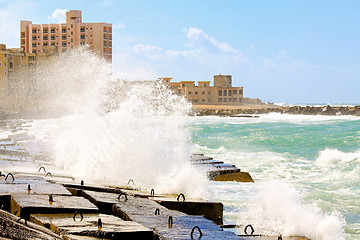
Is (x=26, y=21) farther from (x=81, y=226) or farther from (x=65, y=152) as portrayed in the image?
(x=81, y=226)

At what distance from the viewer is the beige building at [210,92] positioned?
8850cm

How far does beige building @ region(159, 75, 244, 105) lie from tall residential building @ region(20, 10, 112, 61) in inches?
600

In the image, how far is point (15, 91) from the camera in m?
68.6

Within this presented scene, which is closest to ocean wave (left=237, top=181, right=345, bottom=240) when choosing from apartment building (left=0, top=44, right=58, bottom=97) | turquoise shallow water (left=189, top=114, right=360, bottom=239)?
turquoise shallow water (left=189, top=114, right=360, bottom=239)

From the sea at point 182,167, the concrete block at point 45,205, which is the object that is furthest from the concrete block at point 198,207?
the concrete block at point 45,205

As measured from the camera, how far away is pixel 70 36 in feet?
250

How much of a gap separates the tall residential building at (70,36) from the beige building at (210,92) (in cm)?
1524

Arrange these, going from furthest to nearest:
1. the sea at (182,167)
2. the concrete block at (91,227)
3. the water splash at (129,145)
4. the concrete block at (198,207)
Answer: the water splash at (129,145) < the sea at (182,167) < the concrete block at (198,207) < the concrete block at (91,227)

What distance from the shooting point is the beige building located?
88500mm

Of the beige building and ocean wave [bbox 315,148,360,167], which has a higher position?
the beige building

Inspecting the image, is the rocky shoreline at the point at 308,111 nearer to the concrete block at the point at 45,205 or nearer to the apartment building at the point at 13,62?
the apartment building at the point at 13,62

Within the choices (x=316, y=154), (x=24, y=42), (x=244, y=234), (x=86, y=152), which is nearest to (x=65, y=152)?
(x=86, y=152)

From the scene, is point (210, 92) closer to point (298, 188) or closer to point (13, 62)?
point (13, 62)

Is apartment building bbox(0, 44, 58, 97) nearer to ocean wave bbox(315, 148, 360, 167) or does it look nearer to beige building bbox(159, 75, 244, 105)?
beige building bbox(159, 75, 244, 105)
